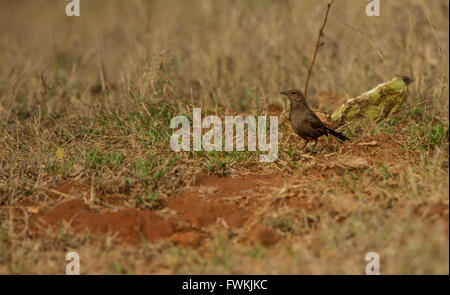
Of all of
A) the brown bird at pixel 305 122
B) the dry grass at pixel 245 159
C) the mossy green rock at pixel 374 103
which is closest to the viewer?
the dry grass at pixel 245 159

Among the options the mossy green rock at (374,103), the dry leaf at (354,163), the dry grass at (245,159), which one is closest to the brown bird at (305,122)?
the dry grass at (245,159)

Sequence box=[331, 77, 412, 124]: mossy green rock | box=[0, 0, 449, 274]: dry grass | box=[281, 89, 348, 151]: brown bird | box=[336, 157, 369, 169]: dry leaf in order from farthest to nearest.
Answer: box=[331, 77, 412, 124]: mossy green rock → box=[281, 89, 348, 151]: brown bird → box=[336, 157, 369, 169]: dry leaf → box=[0, 0, 449, 274]: dry grass

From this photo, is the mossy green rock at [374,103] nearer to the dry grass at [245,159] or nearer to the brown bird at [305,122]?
the dry grass at [245,159]

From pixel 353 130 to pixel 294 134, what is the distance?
1.91ft

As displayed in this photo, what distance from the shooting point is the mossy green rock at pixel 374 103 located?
5.63 m

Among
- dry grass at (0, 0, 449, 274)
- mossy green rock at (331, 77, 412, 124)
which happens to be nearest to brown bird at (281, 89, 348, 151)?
dry grass at (0, 0, 449, 274)

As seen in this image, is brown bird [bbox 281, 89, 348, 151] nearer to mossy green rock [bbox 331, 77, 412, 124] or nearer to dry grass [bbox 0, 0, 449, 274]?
dry grass [bbox 0, 0, 449, 274]

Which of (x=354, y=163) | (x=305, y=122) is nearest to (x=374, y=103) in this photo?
(x=305, y=122)

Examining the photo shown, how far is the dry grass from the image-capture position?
356cm

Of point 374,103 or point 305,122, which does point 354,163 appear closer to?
point 305,122

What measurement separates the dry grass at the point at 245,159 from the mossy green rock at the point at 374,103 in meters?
0.19

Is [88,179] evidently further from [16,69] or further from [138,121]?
[16,69]

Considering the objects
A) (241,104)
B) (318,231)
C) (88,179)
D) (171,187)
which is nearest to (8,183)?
(88,179)

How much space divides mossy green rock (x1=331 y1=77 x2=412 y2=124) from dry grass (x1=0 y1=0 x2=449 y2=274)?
0.63 ft
